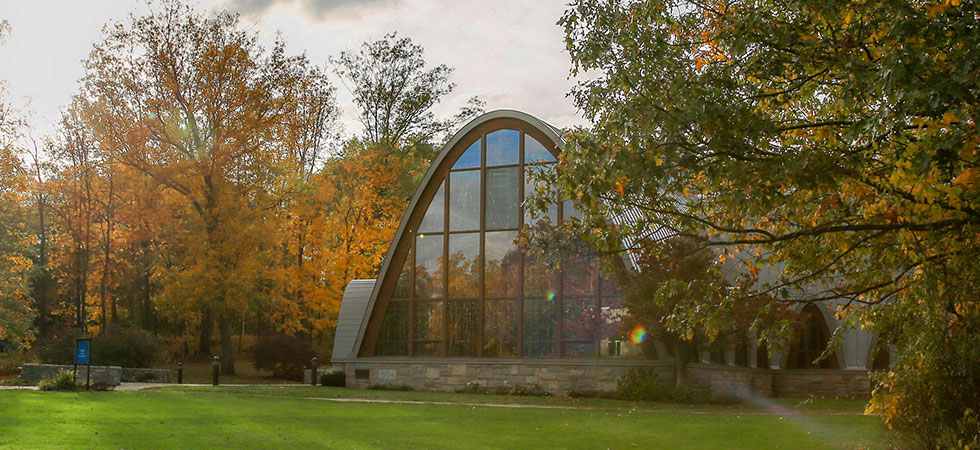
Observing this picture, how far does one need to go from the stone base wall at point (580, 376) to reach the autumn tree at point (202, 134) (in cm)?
660

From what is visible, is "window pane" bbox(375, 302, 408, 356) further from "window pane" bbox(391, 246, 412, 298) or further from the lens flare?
the lens flare

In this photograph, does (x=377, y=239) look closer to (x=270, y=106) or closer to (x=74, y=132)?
(x=270, y=106)

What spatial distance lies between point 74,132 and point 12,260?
5.49 metres

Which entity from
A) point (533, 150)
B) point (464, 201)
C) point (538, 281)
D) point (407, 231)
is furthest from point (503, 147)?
point (538, 281)

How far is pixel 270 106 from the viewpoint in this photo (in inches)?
1288

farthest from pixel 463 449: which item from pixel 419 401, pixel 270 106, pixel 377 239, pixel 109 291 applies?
pixel 109 291

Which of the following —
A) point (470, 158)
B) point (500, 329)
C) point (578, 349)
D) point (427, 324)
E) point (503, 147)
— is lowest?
point (578, 349)

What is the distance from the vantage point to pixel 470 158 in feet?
81.4

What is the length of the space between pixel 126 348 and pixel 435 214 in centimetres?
999

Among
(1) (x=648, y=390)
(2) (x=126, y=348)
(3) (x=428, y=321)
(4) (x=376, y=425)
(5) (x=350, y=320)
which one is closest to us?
(4) (x=376, y=425)

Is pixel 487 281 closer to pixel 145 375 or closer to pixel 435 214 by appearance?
pixel 435 214

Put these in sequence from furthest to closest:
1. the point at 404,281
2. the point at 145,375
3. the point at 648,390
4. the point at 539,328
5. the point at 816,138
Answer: the point at 404,281
the point at 145,375
the point at 539,328
the point at 648,390
the point at 816,138

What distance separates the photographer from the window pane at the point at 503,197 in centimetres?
2398

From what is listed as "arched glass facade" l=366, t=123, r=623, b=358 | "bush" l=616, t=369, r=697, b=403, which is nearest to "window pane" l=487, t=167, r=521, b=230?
"arched glass facade" l=366, t=123, r=623, b=358
